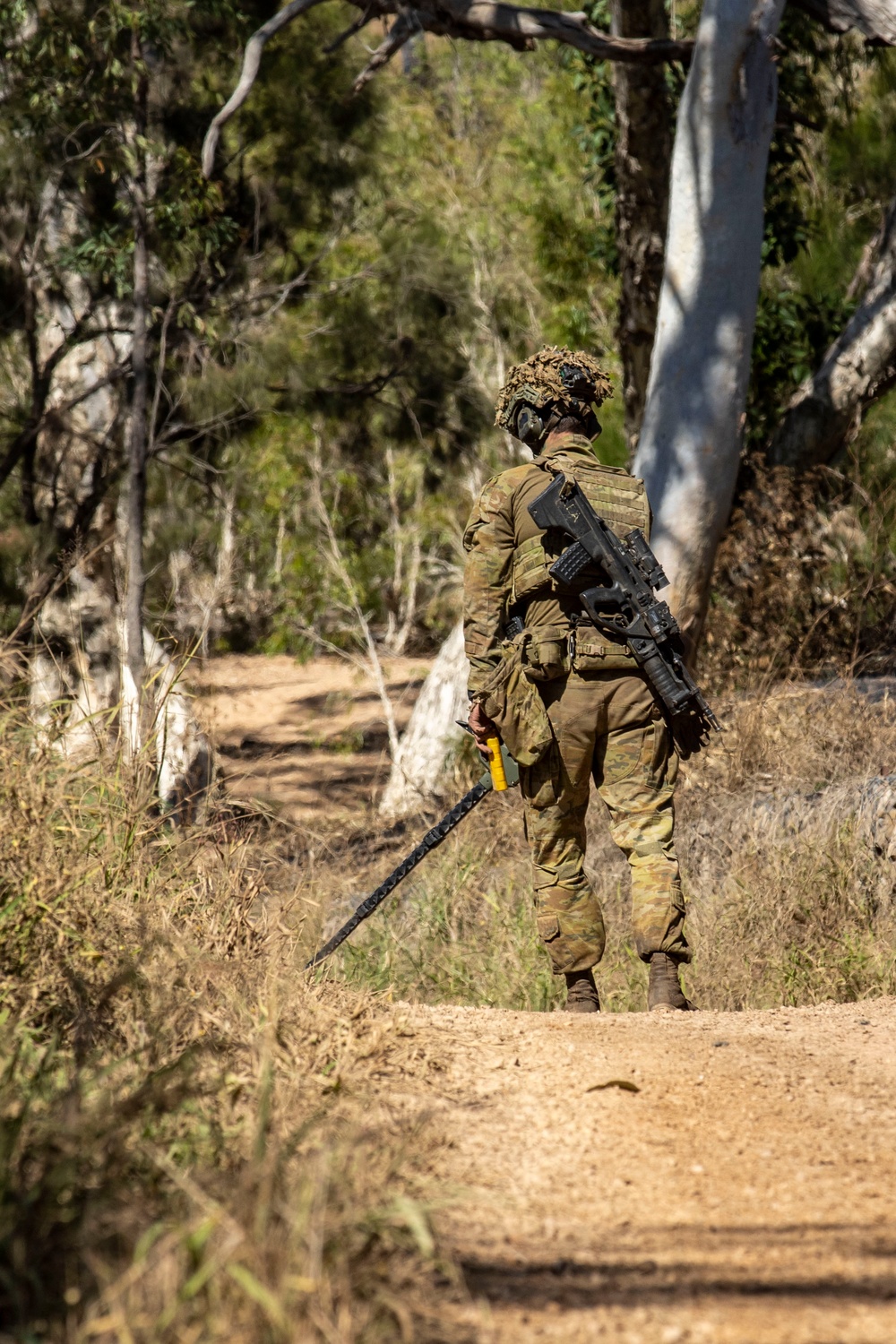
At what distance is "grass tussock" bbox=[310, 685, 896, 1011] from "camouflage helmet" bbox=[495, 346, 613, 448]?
69.2 inches

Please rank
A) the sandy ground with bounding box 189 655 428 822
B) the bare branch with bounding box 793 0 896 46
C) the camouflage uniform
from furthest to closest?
1. the sandy ground with bounding box 189 655 428 822
2. the bare branch with bounding box 793 0 896 46
3. the camouflage uniform

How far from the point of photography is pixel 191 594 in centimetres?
1249

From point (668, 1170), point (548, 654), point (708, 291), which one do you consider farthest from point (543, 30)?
point (668, 1170)

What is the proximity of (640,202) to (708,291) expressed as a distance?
1.76 metres

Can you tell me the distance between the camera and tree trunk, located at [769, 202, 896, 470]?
9234mm

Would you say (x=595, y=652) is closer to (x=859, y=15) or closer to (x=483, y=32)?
(x=483, y=32)

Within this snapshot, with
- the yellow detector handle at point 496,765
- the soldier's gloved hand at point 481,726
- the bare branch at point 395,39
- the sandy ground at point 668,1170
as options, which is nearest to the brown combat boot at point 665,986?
the sandy ground at point 668,1170

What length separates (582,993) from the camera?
4270 mm

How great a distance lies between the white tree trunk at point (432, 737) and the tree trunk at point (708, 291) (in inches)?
68.4

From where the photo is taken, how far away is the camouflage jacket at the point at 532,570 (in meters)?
4.20

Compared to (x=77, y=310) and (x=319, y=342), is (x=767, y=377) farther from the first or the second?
(x=77, y=310)

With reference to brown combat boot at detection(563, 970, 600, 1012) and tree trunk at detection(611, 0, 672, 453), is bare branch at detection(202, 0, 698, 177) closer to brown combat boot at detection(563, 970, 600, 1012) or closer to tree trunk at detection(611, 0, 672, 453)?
tree trunk at detection(611, 0, 672, 453)

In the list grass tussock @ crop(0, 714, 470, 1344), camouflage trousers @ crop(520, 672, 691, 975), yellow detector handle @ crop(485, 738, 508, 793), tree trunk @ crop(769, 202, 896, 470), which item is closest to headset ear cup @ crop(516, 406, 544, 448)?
camouflage trousers @ crop(520, 672, 691, 975)

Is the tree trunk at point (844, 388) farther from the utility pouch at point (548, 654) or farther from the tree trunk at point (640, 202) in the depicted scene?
the utility pouch at point (548, 654)
